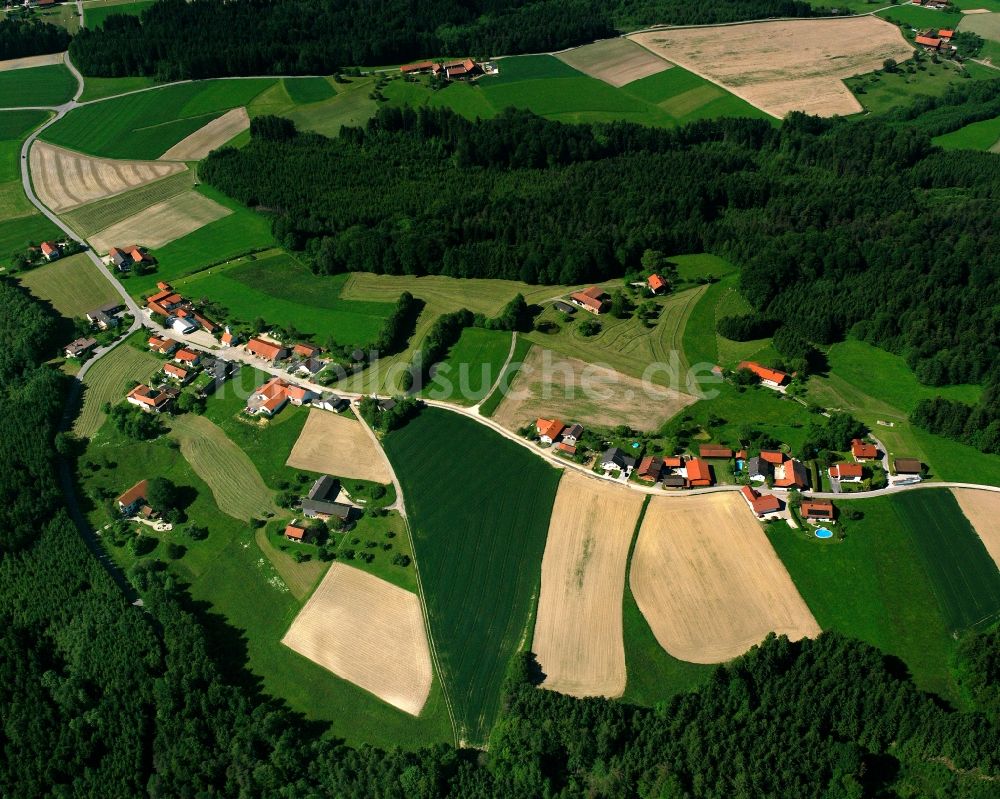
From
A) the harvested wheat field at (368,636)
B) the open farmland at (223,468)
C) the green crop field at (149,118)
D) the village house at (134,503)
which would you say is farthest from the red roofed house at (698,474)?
the green crop field at (149,118)

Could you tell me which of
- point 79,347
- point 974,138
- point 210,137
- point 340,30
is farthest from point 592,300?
point 340,30

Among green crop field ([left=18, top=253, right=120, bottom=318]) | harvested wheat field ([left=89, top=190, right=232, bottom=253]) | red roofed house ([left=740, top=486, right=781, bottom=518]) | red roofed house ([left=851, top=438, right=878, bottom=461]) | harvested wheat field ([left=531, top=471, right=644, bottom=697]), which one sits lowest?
harvested wheat field ([left=531, top=471, right=644, bottom=697])

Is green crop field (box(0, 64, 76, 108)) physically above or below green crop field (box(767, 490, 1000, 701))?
above

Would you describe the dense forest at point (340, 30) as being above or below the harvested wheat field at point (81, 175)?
above

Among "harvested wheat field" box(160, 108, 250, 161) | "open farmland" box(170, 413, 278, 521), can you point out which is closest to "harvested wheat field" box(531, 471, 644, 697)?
"open farmland" box(170, 413, 278, 521)

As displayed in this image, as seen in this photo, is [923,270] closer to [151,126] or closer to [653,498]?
[653,498]

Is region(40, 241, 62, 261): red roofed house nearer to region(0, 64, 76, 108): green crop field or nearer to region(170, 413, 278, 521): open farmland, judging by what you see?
region(170, 413, 278, 521): open farmland

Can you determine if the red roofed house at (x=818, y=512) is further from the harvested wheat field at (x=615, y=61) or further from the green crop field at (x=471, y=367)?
the harvested wheat field at (x=615, y=61)
